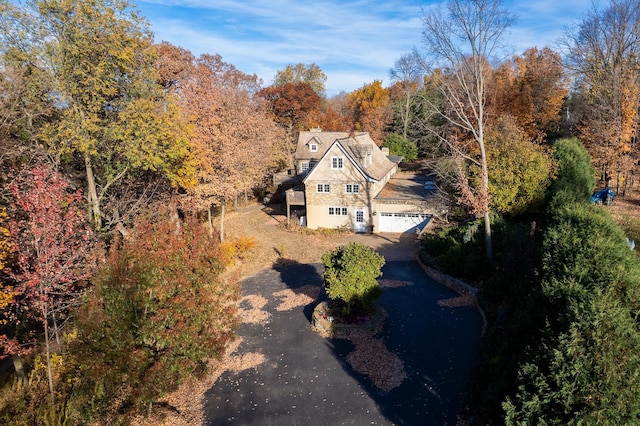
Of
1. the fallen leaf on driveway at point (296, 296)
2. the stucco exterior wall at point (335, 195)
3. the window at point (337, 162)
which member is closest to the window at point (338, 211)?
the stucco exterior wall at point (335, 195)

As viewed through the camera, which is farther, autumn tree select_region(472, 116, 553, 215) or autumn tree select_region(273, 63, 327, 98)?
autumn tree select_region(273, 63, 327, 98)

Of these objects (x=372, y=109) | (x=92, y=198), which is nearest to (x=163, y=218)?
(x=92, y=198)

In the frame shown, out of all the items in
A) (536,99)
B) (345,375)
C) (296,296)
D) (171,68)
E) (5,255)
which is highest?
(171,68)

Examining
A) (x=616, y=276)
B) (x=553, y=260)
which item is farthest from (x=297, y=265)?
(x=616, y=276)

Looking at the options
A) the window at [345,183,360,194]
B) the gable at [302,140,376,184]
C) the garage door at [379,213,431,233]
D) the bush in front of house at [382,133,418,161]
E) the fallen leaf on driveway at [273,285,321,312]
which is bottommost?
the fallen leaf on driveway at [273,285,321,312]

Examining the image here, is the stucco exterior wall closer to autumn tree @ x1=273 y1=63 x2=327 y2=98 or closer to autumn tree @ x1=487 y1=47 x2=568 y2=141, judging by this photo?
Answer: autumn tree @ x1=487 y1=47 x2=568 y2=141

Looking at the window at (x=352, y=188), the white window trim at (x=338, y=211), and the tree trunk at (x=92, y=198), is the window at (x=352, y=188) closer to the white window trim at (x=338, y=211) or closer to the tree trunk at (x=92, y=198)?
the white window trim at (x=338, y=211)

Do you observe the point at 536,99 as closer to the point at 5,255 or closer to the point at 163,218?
the point at 163,218

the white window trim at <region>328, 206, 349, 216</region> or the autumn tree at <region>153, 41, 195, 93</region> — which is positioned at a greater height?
the autumn tree at <region>153, 41, 195, 93</region>

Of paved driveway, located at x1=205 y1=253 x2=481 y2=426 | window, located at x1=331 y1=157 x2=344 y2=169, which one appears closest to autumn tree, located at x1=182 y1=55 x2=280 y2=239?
window, located at x1=331 y1=157 x2=344 y2=169
